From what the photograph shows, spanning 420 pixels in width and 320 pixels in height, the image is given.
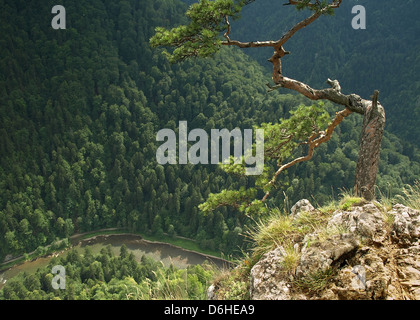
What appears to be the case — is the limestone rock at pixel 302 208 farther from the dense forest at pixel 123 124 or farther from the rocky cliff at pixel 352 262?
the dense forest at pixel 123 124

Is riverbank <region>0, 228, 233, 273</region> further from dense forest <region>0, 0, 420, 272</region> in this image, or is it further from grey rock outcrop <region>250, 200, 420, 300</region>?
grey rock outcrop <region>250, 200, 420, 300</region>

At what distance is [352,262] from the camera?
226 inches

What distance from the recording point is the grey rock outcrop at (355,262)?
207 inches

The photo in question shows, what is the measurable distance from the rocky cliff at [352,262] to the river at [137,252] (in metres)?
66.6

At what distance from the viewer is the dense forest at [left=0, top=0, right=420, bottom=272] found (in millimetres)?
83875

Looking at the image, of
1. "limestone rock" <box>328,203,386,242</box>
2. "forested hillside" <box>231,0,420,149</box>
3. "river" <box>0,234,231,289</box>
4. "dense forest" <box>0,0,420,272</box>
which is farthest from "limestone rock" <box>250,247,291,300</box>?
"forested hillside" <box>231,0,420,149</box>

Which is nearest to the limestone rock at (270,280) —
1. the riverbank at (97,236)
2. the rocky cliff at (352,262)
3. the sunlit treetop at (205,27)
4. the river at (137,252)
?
the rocky cliff at (352,262)

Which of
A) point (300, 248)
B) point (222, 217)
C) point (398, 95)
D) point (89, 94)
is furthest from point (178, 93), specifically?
point (300, 248)

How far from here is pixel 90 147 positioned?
10181 centimetres

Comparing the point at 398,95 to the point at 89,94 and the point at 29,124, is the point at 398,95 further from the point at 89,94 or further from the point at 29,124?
the point at 29,124

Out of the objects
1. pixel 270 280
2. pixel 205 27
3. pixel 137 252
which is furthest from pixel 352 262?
pixel 137 252

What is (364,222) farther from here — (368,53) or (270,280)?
(368,53)

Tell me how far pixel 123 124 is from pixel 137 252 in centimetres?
5096
